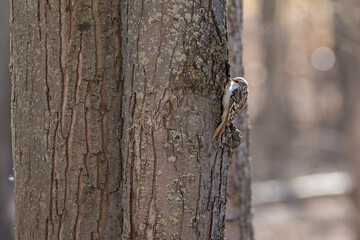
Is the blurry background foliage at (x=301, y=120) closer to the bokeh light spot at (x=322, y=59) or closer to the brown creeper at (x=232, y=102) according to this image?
the bokeh light spot at (x=322, y=59)

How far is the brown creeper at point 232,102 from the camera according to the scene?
7.20 feet

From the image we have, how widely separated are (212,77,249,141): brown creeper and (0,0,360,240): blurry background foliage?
141 inches

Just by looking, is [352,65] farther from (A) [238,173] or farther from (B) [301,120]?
(B) [301,120]

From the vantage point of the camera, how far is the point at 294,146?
19234mm

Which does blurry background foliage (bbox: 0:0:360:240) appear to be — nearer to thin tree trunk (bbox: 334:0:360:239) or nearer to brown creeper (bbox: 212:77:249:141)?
thin tree trunk (bbox: 334:0:360:239)

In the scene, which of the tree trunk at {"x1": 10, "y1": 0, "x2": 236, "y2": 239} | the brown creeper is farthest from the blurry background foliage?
the tree trunk at {"x1": 10, "y1": 0, "x2": 236, "y2": 239}

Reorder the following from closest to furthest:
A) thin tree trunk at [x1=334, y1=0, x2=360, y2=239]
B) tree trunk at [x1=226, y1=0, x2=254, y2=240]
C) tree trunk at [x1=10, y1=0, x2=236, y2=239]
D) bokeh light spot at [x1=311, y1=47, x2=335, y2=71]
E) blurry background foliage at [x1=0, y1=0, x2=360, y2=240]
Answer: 1. tree trunk at [x1=10, y1=0, x2=236, y2=239]
2. tree trunk at [x1=226, y1=0, x2=254, y2=240]
3. thin tree trunk at [x1=334, y1=0, x2=360, y2=239]
4. blurry background foliage at [x1=0, y1=0, x2=360, y2=240]
5. bokeh light spot at [x1=311, y1=47, x2=335, y2=71]

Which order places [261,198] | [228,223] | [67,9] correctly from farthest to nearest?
[261,198]
[228,223]
[67,9]

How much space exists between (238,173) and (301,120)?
17.9 metres

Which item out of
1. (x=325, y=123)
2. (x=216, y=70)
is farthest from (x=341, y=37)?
(x=325, y=123)

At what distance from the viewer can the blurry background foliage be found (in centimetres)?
906

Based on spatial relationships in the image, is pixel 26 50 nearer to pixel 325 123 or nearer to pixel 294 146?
pixel 294 146

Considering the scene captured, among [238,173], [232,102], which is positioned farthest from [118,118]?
[238,173]

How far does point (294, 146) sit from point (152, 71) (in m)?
17.6
